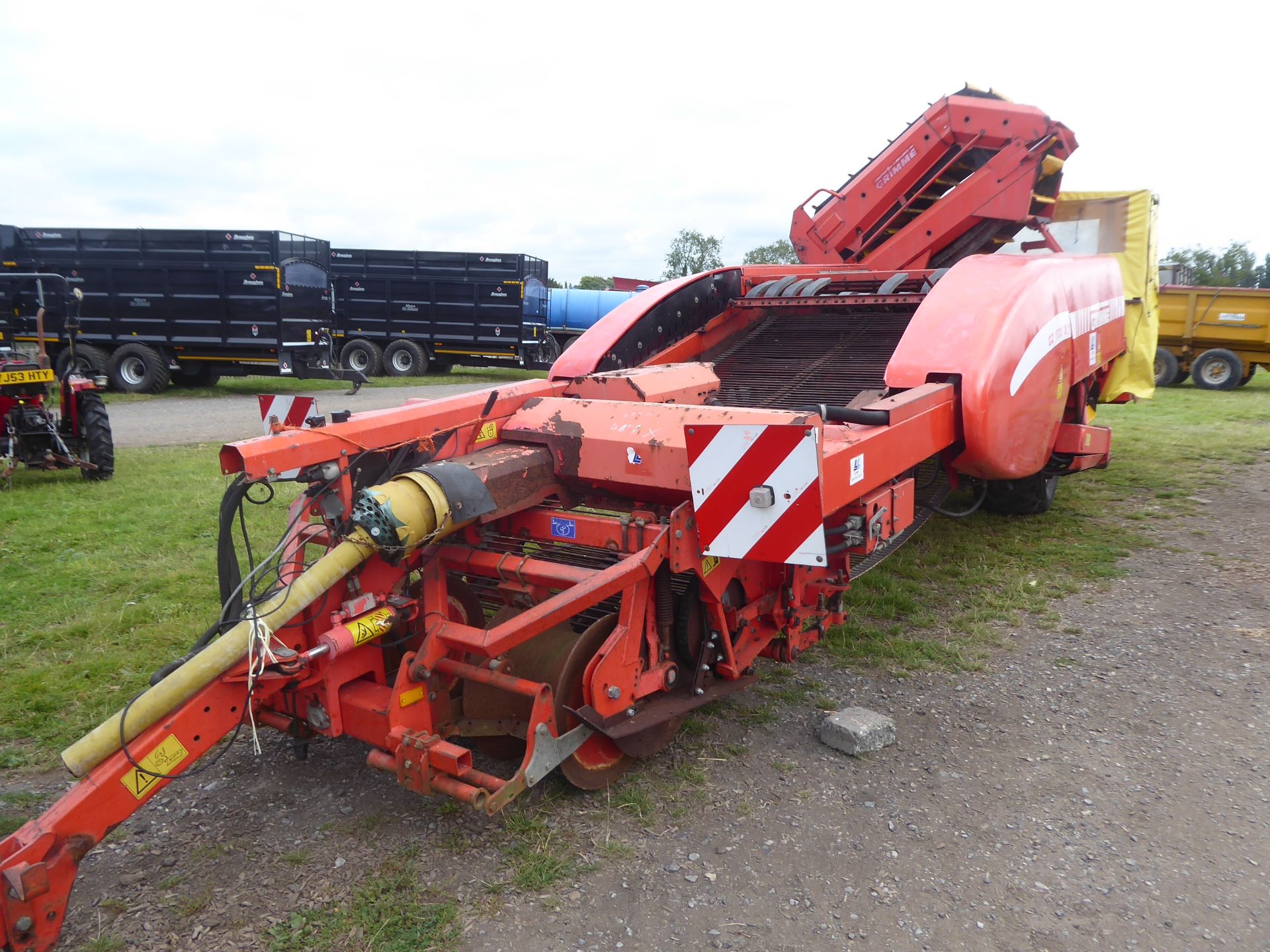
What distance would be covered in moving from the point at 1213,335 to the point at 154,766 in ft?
55.4

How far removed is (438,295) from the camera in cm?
1777

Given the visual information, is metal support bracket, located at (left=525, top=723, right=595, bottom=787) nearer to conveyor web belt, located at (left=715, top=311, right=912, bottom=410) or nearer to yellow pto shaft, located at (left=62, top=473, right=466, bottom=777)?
yellow pto shaft, located at (left=62, top=473, right=466, bottom=777)

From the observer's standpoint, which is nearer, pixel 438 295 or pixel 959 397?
pixel 959 397

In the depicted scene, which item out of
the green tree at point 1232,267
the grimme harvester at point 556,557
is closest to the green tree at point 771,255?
the green tree at point 1232,267

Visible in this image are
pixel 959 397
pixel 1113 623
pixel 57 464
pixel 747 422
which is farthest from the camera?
pixel 57 464

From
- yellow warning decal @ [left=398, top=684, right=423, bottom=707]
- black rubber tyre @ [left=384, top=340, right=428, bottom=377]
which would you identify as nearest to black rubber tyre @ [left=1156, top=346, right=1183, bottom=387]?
black rubber tyre @ [left=384, top=340, right=428, bottom=377]

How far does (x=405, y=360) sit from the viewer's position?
1800 cm

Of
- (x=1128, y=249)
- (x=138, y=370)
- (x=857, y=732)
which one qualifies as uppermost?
(x=1128, y=249)

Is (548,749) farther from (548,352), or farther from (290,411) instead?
(548,352)

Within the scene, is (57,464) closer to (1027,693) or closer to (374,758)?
(374,758)

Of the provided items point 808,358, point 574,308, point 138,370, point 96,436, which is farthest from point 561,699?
point 574,308

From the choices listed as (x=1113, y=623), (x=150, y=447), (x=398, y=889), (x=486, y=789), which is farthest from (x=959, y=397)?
(x=150, y=447)

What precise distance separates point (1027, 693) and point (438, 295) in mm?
15879

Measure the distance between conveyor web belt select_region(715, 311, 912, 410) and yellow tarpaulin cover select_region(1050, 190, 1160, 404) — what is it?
1940 millimetres
